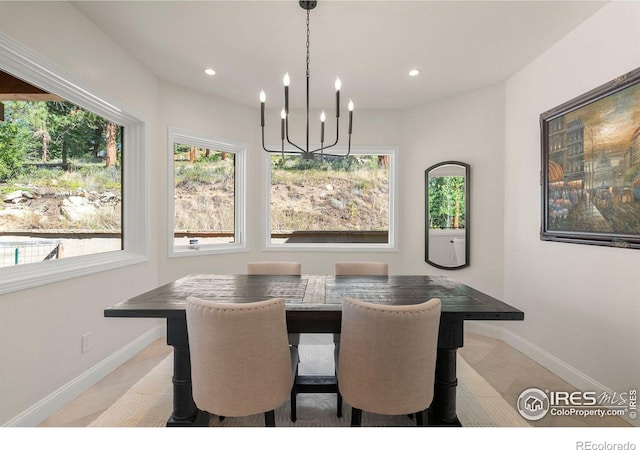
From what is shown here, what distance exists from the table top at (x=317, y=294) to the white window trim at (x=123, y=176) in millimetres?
725

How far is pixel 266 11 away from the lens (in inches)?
83.2

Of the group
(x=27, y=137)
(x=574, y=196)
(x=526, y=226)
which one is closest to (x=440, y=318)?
(x=574, y=196)

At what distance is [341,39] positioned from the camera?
2.42m

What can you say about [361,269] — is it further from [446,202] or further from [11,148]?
[11,148]

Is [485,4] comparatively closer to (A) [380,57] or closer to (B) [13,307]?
(A) [380,57]

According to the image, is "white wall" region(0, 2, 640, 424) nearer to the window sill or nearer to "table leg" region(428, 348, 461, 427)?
the window sill

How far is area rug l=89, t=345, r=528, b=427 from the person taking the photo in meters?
1.88

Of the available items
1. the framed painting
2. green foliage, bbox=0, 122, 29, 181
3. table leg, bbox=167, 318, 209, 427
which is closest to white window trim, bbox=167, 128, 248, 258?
green foliage, bbox=0, 122, 29, 181

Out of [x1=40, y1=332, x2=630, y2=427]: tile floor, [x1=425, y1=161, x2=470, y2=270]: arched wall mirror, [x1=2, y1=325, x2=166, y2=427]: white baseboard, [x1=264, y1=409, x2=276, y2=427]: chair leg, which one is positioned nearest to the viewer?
[x1=264, y1=409, x2=276, y2=427]: chair leg

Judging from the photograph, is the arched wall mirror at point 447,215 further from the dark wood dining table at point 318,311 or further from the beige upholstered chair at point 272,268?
the beige upholstered chair at point 272,268

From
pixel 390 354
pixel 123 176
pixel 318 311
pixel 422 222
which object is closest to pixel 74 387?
pixel 123 176

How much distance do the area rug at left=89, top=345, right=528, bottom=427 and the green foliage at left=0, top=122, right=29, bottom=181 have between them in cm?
166

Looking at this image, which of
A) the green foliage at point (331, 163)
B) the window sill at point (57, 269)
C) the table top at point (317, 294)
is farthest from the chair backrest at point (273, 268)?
the green foliage at point (331, 163)

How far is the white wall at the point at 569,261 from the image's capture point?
1931mm
